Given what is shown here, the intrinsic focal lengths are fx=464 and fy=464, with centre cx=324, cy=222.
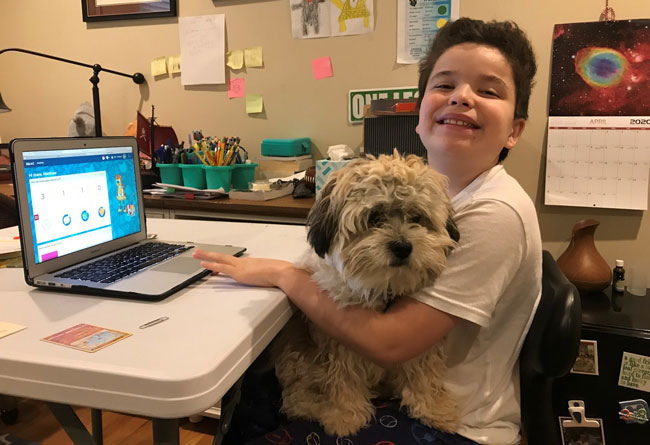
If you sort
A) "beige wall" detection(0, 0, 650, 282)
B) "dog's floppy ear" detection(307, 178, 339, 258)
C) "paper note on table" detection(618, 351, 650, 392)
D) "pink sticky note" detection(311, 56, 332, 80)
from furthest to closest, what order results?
"pink sticky note" detection(311, 56, 332, 80) < "beige wall" detection(0, 0, 650, 282) < "paper note on table" detection(618, 351, 650, 392) < "dog's floppy ear" detection(307, 178, 339, 258)

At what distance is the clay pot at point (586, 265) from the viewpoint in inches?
71.2

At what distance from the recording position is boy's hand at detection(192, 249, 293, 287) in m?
1.01

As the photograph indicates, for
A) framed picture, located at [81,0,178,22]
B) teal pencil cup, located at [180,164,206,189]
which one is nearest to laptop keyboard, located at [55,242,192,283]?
teal pencil cup, located at [180,164,206,189]

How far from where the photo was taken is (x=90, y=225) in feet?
3.76

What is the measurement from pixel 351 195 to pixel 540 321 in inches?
18.5

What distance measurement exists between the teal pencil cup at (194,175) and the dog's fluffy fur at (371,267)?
1.29 meters

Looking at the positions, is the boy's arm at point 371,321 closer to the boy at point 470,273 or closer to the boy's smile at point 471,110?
the boy at point 470,273

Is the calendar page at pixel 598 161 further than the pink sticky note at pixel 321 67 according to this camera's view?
No

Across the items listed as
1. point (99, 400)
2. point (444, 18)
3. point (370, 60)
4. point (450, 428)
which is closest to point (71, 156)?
point (99, 400)

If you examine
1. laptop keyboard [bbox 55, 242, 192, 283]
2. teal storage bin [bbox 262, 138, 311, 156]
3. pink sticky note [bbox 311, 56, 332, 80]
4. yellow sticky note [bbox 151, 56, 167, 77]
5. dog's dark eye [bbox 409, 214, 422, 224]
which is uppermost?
yellow sticky note [bbox 151, 56, 167, 77]

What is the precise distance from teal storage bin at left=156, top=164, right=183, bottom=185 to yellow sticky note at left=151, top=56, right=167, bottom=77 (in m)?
0.79

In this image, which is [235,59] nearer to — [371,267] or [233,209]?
[233,209]

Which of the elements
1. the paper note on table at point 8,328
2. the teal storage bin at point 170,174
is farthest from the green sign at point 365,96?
the paper note on table at point 8,328

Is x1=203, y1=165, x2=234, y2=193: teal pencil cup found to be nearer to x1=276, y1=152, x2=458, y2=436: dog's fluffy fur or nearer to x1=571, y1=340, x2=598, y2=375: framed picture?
x1=276, y1=152, x2=458, y2=436: dog's fluffy fur
